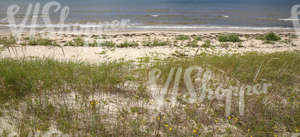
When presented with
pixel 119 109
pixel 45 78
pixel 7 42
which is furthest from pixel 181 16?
pixel 119 109

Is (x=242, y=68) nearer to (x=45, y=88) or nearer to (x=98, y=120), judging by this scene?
(x=98, y=120)

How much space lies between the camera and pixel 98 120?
286 cm

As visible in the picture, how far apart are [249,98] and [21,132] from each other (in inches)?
145

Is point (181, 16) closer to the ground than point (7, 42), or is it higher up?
higher up

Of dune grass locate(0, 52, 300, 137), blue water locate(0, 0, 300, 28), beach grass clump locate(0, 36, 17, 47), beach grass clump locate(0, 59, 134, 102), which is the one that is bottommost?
dune grass locate(0, 52, 300, 137)

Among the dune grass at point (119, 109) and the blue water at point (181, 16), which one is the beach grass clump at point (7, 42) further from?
the blue water at point (181, 16)

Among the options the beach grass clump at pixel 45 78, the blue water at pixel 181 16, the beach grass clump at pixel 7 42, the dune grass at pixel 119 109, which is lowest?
the dune grass at pixel 119 109

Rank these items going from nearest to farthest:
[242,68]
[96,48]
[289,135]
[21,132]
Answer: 1. [21,132]
2. [289,135]
3. [242,68]
4. [96,48]

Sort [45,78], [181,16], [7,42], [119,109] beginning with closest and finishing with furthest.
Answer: [119,109]
[45,78]
[7,42]
[181,16]

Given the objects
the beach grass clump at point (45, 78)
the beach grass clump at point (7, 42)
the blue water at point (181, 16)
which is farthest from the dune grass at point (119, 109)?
the blue water at point (181, 16)

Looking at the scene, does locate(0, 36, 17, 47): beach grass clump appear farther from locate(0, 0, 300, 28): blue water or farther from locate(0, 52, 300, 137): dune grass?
locate(0, 0, 300, 28): blue water

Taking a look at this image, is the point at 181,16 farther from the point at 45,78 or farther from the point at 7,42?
the point at 45,78

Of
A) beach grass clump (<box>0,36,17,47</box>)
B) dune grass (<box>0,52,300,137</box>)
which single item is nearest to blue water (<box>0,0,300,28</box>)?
beach grass clump (<box>0,36,17,47</box>)

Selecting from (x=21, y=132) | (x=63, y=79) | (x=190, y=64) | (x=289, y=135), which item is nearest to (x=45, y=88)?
(x=63, y=79)
